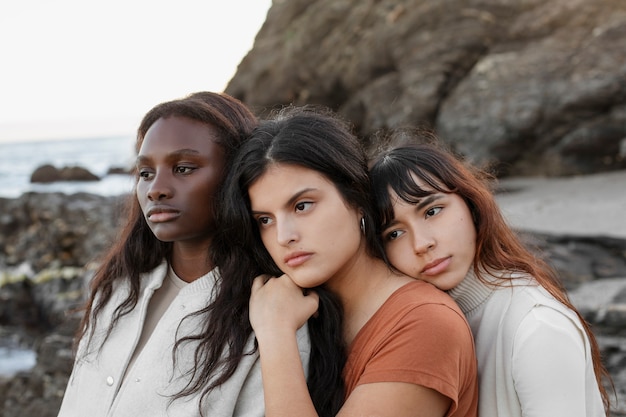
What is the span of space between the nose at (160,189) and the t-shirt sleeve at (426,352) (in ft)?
2.85

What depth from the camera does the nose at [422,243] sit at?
7.70 feet

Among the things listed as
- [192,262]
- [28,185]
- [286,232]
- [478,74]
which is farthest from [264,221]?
[28,185]

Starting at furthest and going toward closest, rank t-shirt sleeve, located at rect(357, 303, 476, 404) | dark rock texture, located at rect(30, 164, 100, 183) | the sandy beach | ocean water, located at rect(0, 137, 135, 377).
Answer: dark rock texture, located at rect(30, 164, 100, 183) < ocean water, located at rect(0, 137, 135, 377) < the sandy beach < t-shirt sleeve, located at rect(357, 303, 476, 404)

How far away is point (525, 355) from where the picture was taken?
2170 millimetres

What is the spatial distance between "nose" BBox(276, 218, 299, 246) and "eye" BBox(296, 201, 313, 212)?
6cm

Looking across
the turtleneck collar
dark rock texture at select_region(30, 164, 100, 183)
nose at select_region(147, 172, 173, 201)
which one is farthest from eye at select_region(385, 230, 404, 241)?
dark rock texture at select_region(30, 164, 100, 183)

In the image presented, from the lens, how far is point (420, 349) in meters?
2.02

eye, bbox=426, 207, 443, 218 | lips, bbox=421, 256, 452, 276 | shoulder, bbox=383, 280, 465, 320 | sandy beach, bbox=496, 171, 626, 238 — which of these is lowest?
sandy beach, bbox=496, 171, 626, 238

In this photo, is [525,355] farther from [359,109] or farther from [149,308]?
[359,109]

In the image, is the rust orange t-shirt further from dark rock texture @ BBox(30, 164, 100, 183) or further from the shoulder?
dark rock texture @ BBox(30, 164, 100, 183)

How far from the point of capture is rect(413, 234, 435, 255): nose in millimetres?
2346

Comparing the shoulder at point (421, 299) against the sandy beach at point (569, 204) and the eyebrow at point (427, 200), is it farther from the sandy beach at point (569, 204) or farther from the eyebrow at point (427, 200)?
the sandy beach at point (569, 204)

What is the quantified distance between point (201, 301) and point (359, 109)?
11989 millimetres

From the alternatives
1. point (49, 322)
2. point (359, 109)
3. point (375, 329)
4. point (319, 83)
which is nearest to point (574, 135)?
point (359, 109)
